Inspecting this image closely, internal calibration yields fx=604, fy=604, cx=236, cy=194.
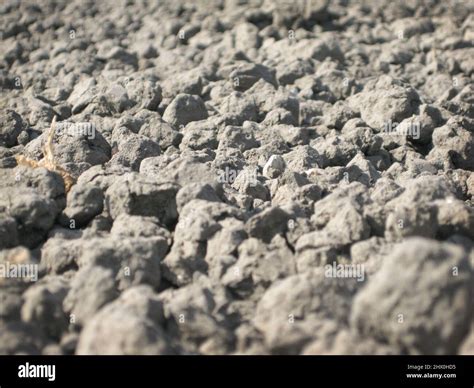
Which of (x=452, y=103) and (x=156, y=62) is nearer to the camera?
(x=452, y=103)

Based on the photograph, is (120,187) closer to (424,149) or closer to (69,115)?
(69,115)

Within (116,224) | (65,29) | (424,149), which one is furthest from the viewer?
(65,29)

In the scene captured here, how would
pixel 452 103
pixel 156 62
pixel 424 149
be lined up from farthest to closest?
1. pixel 156 62
2. pixel 452 103
3. pixel 424 149

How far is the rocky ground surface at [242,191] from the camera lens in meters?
2.10

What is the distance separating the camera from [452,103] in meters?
4.62

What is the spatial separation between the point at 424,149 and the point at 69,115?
273cm

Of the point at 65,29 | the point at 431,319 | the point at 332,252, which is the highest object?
the point at 431,319

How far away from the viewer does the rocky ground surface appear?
82.7 inches

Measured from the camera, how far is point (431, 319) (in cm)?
198

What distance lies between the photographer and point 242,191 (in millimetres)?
3439

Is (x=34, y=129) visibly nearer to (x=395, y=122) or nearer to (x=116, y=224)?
(x=116, y=224)

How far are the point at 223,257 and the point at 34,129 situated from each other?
7.70 ft

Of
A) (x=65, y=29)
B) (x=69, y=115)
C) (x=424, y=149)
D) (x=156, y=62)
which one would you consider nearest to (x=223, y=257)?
(x=424, y=149)
